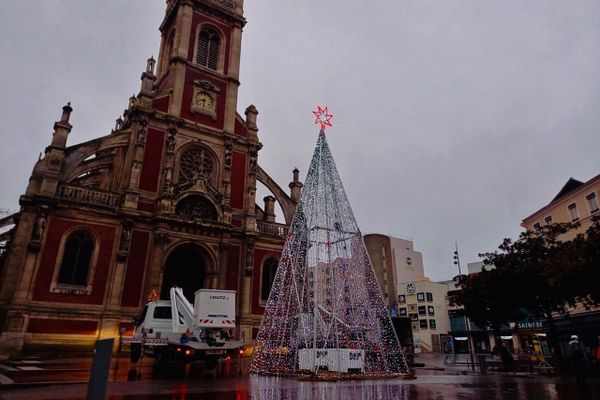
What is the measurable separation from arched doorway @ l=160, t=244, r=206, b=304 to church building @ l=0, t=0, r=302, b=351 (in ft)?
0.22

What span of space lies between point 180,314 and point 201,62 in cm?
2220

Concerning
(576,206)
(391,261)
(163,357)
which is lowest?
(163,357)

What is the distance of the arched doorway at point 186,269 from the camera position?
25.9m

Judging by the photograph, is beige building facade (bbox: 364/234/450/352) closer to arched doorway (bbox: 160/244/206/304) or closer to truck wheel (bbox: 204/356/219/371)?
arched doorway (bbox: 160/244/206/304)

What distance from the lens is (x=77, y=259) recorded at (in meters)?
22.2

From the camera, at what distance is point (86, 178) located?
3162 cm

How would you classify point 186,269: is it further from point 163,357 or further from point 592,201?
point 592,201

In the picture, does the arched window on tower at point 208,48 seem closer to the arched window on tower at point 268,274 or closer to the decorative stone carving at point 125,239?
the decorative stone carving at point 125,239

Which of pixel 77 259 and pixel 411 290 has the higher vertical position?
pixel 411 290

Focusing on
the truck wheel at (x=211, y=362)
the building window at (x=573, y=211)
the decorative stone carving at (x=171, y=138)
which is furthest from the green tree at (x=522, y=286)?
the decorative stone carving at (x=171, y=138)

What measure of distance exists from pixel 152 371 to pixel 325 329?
6426 mm

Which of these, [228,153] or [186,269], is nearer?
[186,269]

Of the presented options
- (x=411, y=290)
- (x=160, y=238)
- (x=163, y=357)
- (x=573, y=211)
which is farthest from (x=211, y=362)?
(x=411, y=290)

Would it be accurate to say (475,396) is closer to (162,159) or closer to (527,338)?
(162,159)
